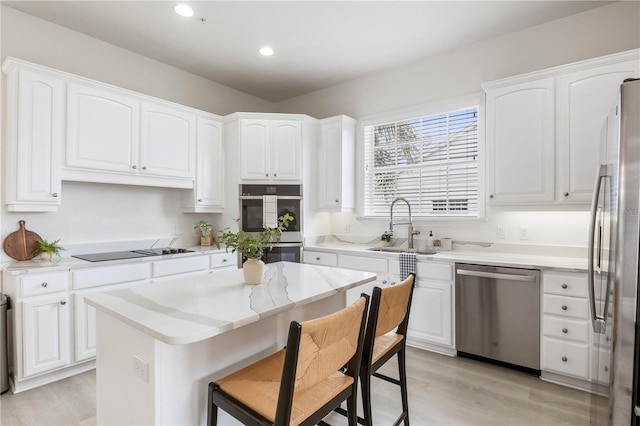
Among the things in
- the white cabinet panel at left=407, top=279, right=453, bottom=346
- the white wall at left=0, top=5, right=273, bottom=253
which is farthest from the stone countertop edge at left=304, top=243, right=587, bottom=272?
the white wall at left=0, top=5, right=273, bottom=253

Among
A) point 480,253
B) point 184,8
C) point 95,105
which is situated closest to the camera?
point 184,8

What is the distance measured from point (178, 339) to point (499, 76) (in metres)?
3.54

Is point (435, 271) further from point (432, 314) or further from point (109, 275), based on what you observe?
point (109, 275)

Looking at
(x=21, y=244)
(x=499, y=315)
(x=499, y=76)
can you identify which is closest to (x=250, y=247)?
(x=499, y=315)

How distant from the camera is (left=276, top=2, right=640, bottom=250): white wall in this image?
2783mm

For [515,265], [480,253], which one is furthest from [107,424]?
[480,253]

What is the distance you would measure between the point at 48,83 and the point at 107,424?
257 centimetres

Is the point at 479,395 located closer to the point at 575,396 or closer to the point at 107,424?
the point at 575,396

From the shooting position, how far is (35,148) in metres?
2.59

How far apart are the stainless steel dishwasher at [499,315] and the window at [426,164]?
0.87 m

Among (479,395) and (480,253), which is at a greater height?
(480,253)

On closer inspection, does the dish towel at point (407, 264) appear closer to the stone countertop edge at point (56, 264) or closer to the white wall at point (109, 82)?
the stone countertop edge at point (56, 264)

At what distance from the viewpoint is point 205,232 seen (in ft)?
13.2

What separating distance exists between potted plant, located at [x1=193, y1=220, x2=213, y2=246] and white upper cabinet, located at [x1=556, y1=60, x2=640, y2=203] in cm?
354
